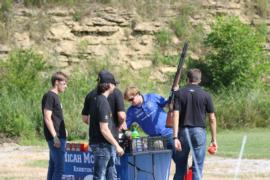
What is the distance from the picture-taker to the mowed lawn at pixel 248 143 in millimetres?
18031

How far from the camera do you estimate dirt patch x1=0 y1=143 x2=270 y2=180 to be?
Result: 44.5 ft

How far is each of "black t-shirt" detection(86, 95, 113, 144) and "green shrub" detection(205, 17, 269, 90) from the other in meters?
21.9

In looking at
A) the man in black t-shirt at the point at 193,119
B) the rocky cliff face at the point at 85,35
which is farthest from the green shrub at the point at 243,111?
the man in black t-shirt at the point at 193,119

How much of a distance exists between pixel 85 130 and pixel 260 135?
5501mm

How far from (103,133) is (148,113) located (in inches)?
54.1

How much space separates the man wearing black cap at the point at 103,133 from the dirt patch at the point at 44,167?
393cm

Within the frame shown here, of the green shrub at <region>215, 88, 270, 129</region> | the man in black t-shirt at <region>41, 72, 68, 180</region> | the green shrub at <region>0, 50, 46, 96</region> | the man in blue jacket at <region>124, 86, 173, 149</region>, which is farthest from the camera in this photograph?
the green shrub at <region>215, 88, 270, 129</region>

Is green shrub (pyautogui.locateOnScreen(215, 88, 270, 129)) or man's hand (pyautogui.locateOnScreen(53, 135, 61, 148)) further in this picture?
green shrub (pyautogui.locateOnScreen(215, 88, 270, 129))

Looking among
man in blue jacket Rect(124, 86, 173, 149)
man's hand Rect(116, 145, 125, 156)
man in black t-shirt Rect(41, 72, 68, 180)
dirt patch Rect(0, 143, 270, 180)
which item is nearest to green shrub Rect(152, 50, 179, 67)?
dirt patch Rect(0, 143, 270, 180)

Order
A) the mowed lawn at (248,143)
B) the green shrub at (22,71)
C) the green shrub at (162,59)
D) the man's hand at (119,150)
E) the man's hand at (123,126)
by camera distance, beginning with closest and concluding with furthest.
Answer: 1. the man's hand at (119,150)
2. the man's hand at (123,126)
3. the mowed lawn at (248,143)
4. the green shrub at (22,71)
5. the green shrub at (162,59)

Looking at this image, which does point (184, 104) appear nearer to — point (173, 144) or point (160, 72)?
point (173, 144)

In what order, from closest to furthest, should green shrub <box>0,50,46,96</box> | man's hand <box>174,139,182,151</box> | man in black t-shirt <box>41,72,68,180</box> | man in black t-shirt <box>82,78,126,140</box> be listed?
1. man in black t-shirt <box>82,78,126,140</box>
2. man's hand <box>174,139,182,151</box>
3. man in black t-shirt <box>41,72,68,180</box>
4. green shrub <box>0,50,46,96</box>

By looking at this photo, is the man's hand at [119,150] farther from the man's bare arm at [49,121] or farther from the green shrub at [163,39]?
the green shrub at [163,39]

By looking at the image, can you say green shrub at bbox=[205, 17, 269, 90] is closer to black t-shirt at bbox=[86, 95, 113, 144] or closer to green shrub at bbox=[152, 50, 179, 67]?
green shrub at bbox=[152, 50, 179, 67]
